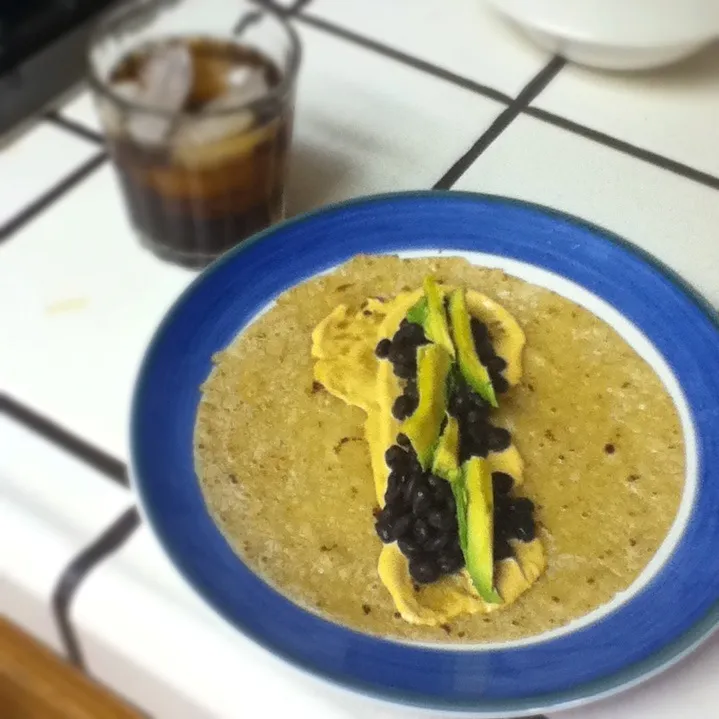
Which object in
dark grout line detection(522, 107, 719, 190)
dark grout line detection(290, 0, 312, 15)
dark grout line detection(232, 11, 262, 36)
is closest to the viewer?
dark grout line detection(232, 11, 262, 36)

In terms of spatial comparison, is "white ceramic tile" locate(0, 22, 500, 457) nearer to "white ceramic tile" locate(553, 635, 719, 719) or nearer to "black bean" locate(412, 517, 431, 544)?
"black bean" locate(412, 517, 431, 544)

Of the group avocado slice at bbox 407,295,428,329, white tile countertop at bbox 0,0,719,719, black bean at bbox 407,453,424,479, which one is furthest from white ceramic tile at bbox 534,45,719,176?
black bean at bbox 407,453,424,479

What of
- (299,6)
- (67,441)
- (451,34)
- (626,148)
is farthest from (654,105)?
(67,441)

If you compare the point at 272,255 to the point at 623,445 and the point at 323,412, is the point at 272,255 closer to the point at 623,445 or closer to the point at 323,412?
the point at 323,412

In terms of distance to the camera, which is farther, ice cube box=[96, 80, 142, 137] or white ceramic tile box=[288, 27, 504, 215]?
white ceramic tile box=[288, 27, 504, 215]

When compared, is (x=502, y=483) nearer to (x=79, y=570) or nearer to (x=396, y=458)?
(x=396, y=458)

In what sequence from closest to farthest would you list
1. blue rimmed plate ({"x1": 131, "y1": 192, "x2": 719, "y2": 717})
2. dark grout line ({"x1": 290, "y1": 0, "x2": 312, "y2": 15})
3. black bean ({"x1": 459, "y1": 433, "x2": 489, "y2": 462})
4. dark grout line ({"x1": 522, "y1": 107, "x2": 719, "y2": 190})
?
blue rimmed plate ({"x1": 131, "y1": 192, "x2": 719, "y2": 717})
black bean ({"x1": 459, "y1": 433, "x2": 489, "y2": 462})
dark grout line ({"x1": 522, "y1": 107, "x2": 719, "y2": 190})
dark grout line ({"x1": 290, "y1": 0, "x2": 312, "y2": 15})

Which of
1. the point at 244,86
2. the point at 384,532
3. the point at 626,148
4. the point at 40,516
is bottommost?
the point at 40,516
